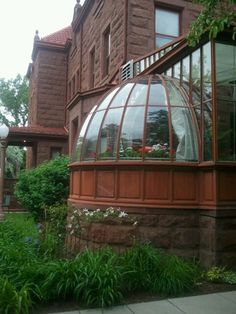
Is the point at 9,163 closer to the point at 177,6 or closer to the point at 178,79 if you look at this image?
the point at 177,6

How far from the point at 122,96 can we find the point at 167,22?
22.1ft

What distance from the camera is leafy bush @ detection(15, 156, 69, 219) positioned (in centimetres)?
1330

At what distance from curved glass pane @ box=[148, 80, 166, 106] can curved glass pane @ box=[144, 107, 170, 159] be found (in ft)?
0.54

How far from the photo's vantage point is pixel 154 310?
511 cm

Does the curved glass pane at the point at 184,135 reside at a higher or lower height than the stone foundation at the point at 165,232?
higher

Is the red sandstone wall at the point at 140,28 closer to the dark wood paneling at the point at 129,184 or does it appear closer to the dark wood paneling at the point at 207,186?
the dark wood paneling at the point at 129,184

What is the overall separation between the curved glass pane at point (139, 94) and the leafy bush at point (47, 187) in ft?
18.8

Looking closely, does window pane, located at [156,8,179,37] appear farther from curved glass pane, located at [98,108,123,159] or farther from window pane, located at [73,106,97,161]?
curved glass pane, located at [98,108,123,159]

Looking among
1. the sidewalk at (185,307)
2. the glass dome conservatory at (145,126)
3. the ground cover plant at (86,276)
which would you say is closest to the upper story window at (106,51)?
the glass dome conservatory at (145,126)

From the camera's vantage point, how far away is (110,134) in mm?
8266

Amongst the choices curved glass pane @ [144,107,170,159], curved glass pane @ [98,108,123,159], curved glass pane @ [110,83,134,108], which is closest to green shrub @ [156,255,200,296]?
curved glass pane @ [144,107,170,159]

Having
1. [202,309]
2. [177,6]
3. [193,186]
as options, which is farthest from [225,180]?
[177,6]

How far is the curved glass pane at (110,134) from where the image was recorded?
8.04 metres

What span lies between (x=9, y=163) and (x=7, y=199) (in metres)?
24.2
